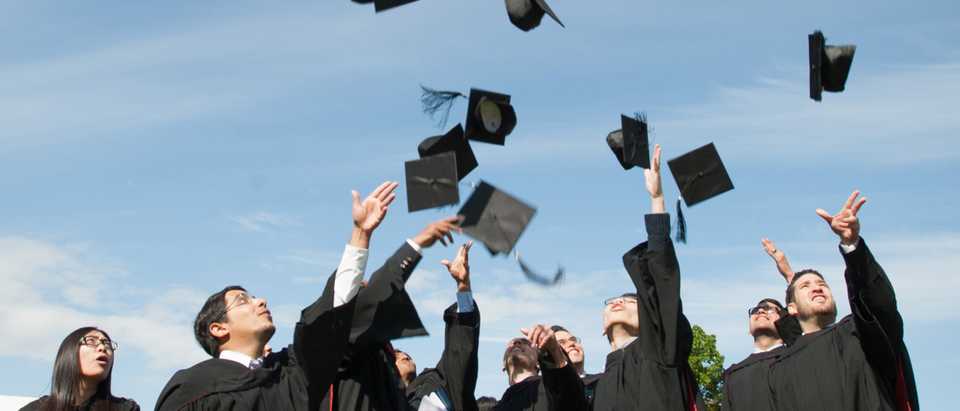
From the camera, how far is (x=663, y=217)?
6070 mm

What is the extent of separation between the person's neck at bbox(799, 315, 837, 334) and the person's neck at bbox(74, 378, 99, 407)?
4.09m

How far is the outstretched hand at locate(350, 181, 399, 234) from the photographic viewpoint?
204 inches

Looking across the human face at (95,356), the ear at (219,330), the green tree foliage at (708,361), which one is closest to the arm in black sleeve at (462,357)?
the ear at (219,330)

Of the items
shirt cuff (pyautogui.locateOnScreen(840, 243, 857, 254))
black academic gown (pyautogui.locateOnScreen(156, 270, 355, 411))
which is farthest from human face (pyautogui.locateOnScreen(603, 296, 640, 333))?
black academic gown (pyautogui.locateOnScreen(156, 270, 355, 411))

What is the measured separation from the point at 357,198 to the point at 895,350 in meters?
2.99

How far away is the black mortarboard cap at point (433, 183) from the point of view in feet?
19.0

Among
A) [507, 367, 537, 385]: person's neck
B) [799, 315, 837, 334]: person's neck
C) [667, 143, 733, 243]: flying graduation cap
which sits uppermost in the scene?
[667, 143, 733, 243]: flying graduation cap

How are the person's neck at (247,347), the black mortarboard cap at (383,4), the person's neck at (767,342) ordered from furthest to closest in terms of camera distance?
the person's neck at (767,342) < the black mortarboard cap at (383,4) < the person's neck at (247,347)

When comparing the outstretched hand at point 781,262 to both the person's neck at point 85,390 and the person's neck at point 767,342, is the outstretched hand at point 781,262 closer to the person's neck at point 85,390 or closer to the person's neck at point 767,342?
the person's neck at point 767,342

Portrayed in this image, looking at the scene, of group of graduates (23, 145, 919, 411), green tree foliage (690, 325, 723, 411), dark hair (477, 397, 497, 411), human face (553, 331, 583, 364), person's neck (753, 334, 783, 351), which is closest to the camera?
group of graduates (23, 145, 919, 411)

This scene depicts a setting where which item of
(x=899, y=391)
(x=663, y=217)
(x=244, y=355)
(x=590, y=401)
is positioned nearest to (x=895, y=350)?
(x=899, y=391)

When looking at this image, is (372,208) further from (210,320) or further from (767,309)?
(767,309)

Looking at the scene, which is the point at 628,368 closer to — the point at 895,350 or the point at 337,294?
the point at 895,350

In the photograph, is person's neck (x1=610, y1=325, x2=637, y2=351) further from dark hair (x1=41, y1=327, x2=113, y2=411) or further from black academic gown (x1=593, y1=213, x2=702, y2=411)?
dark hair (x1=41, y1=327, x2=113, y2=411)
